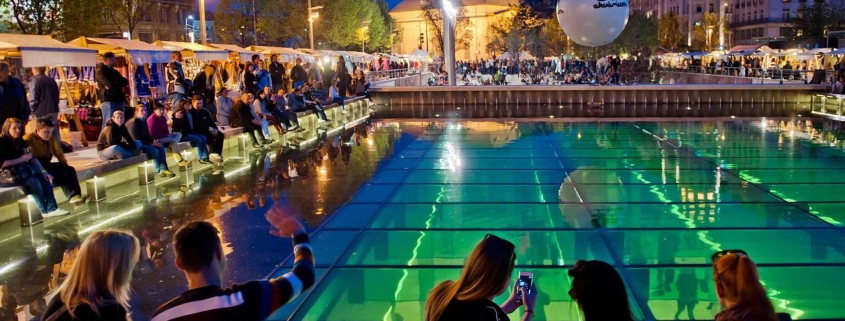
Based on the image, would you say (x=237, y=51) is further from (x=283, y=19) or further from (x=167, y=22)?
(x=167, y=22)

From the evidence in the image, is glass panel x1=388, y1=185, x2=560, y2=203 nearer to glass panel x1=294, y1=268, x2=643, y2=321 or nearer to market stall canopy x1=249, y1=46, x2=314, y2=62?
glass panel x1=294, y1=268, x2=643, y2=321

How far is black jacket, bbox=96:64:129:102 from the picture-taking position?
12.9 meters

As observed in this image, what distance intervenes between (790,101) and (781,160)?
19054mm

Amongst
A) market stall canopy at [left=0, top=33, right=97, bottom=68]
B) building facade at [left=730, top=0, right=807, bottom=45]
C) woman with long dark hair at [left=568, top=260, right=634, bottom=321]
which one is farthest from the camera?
building facade at [left=730, top=0, right=807, bottom=45]

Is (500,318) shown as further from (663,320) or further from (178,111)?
(178,111)

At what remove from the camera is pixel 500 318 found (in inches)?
124

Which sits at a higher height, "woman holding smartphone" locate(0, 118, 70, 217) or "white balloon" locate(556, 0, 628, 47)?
"white balloon" locate(556, 0, 628, 47)

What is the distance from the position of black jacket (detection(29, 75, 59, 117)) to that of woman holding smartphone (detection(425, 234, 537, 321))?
1116 cm

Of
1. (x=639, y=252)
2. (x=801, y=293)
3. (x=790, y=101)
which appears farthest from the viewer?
(x=790, y=101)

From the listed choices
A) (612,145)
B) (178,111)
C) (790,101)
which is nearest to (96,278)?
(178,111)

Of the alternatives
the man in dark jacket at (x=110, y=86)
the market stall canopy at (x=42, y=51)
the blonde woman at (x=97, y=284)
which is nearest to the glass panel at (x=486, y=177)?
the man in dark jacket at (x=110, y=86)

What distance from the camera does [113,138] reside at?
11547mm

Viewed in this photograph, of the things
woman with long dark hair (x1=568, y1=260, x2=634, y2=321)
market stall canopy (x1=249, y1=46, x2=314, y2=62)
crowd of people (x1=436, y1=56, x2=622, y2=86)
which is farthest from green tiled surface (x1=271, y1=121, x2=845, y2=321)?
crowd of people (x1=436, y1=56, x2=622, y2=86)

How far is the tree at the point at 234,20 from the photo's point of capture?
67906 mm
